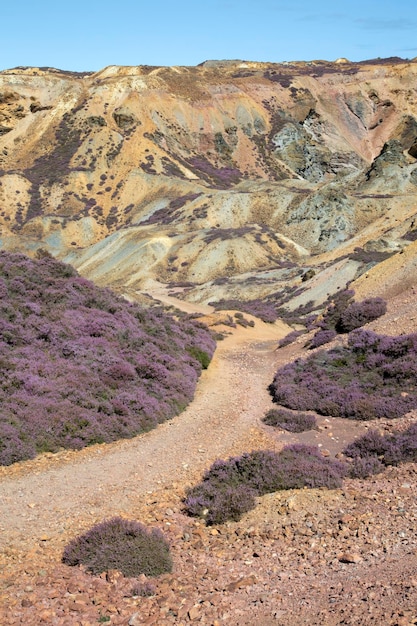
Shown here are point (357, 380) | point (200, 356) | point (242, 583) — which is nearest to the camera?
point (242, 583)

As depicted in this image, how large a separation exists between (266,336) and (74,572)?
31013 mm

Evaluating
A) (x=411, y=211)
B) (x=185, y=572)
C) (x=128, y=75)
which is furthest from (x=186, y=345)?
(x=128, y=75)

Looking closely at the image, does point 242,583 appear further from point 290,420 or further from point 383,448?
point 290,420

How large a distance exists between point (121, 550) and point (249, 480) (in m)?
4.15

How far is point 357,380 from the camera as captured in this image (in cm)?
2175

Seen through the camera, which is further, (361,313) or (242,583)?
(361,313)

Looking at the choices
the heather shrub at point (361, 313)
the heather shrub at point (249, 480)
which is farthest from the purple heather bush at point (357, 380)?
the heather shrub at point (249, 480)

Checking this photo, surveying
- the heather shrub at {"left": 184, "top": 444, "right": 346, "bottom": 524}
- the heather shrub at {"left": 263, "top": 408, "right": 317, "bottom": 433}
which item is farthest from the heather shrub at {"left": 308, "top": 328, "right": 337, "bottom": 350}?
the heather shrub at {"left": 184, "top": 444, "right": 346, "bottom": 524}

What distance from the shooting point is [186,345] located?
98.4ft

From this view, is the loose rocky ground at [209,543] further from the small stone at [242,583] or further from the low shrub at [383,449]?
the low shrub at [383,449]

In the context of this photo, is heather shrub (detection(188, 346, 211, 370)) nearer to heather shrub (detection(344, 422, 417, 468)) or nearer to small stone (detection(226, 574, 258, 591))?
heather shrub (detection(344, 422, 417, 468))

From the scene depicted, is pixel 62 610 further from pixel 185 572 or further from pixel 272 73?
pixel 272 73

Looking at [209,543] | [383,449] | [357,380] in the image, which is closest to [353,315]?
[357,380]

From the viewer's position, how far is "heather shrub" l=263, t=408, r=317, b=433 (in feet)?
62.9
